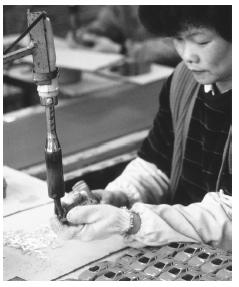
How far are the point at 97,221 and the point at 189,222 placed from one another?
286 millimetres

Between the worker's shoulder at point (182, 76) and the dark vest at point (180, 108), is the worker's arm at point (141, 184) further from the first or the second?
the worker's shoulder at point (182, 76)

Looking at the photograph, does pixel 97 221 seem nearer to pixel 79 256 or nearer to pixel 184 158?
pixel 79 256

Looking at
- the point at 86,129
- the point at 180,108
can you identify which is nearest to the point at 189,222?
the point at 180,108

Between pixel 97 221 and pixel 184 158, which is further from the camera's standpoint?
pixel 184 158

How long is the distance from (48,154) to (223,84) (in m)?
0.75

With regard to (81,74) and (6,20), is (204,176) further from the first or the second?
(6,20)

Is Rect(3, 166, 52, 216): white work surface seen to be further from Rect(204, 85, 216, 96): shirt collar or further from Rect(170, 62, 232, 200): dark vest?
Rect(204, 85, 216, 96): shirt collar

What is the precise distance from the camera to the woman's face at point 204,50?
1612 millimetres

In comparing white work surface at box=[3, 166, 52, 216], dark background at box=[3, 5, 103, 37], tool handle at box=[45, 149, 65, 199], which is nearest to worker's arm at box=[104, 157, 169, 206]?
white work surface at box=[3, 166, 52, 216]

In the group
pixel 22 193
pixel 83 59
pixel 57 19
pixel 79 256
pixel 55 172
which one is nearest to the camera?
pixel 55 172

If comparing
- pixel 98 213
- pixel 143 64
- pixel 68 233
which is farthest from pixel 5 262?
pixel 143 64

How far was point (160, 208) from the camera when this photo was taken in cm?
175

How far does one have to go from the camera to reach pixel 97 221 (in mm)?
1648

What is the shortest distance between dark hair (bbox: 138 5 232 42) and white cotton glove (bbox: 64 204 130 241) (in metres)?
0.52
